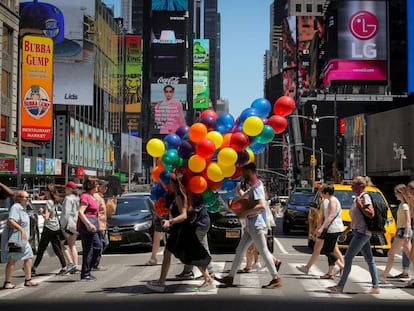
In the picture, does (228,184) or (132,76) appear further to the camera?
(132,76)

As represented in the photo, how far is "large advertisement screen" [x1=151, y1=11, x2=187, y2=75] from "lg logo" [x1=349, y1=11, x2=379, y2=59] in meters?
76.4

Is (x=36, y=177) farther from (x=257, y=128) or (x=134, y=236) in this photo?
(x=257, y=128)

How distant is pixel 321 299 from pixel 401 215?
268cm

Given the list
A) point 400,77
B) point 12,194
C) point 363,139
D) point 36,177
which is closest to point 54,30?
point 36,177

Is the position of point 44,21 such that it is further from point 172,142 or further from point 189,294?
point 189,294

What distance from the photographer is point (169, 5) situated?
147125 mm

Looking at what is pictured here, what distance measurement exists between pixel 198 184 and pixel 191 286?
1.69 m

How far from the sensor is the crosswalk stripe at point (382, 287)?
359 inches

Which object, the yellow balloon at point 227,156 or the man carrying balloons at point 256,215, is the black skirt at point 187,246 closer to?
the man carrying balloons at point 256,215

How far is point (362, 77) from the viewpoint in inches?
2844

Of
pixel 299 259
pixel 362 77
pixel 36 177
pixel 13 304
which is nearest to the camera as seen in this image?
pixel 13 304

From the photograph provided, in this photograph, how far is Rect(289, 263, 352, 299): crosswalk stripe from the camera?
9.13 metres

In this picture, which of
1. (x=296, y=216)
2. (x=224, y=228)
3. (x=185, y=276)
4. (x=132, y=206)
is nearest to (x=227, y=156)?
(x=185, y=276)

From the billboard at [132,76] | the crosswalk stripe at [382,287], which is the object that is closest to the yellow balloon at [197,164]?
the crosswalk stripe at [382,287]
